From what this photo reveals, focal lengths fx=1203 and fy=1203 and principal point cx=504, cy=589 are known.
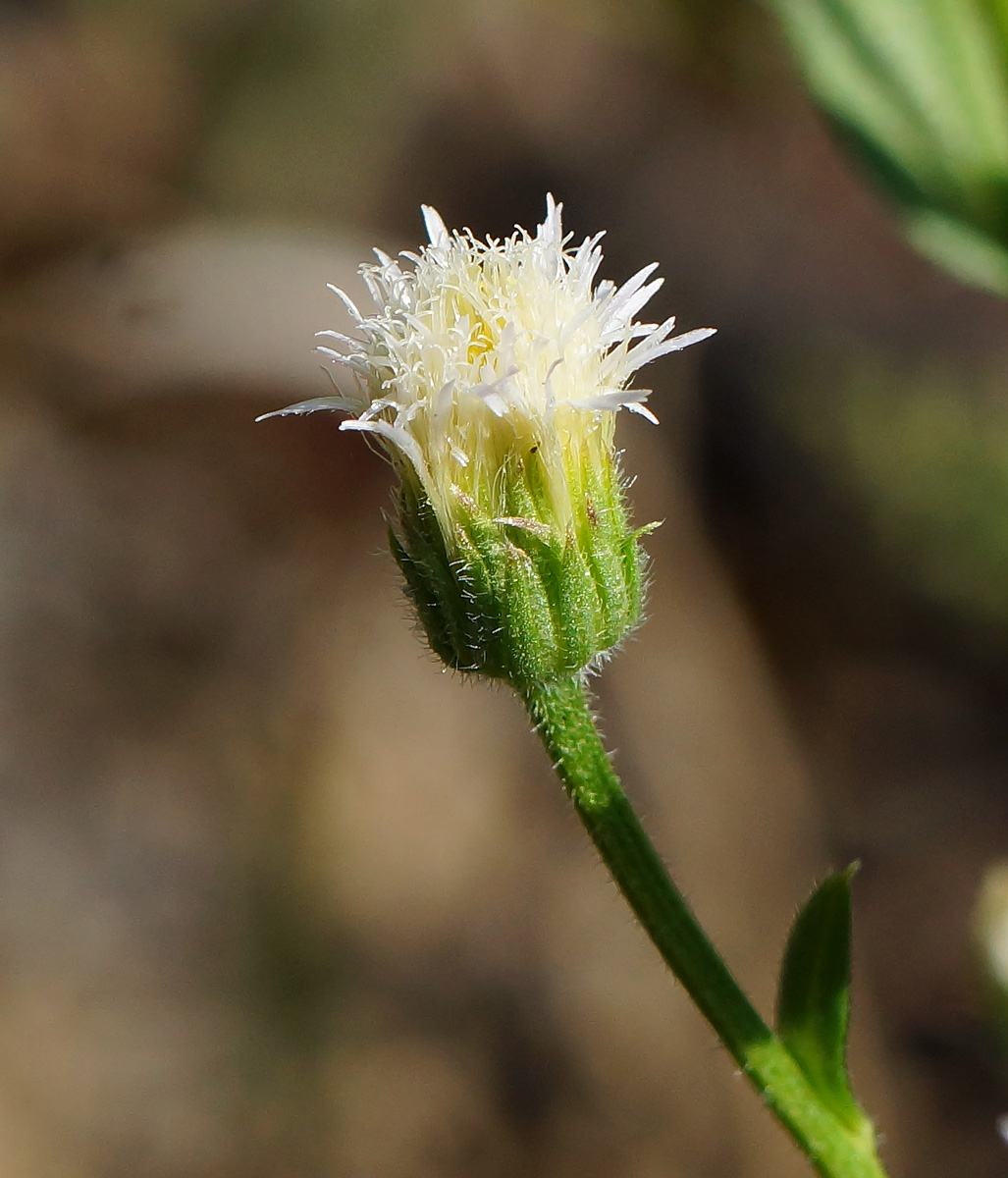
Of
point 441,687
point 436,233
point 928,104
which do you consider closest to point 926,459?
point 441,687

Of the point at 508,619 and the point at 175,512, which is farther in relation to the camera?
the point at 175,512

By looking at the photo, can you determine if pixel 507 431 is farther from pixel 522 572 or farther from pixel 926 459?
pixel 926 459

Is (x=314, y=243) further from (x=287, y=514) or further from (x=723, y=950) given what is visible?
(x=723, y=950)

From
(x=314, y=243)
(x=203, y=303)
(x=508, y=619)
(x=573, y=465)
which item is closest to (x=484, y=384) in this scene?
(x=573, y=465)

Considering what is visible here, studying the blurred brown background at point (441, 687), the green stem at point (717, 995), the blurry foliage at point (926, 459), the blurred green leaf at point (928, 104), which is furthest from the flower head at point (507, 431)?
the blurry foliage at point (926, 459)

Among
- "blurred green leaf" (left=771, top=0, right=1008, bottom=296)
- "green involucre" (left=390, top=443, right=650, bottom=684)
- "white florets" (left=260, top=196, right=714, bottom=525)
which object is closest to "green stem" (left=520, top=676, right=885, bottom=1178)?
"green involucre" (left=390, top=443, right=650, bottom=684)

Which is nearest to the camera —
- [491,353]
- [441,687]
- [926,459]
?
[491,353]
